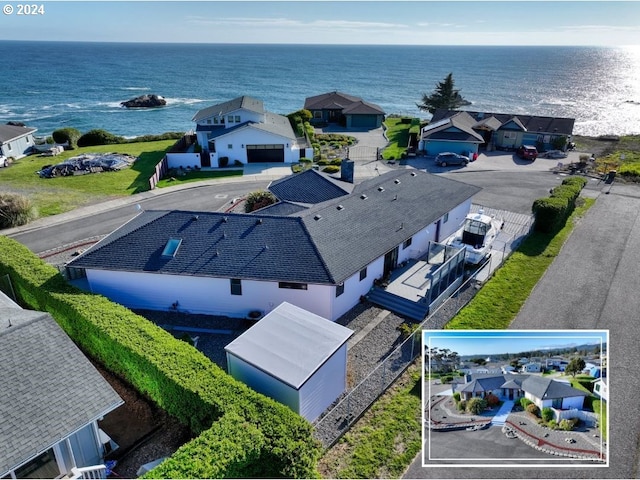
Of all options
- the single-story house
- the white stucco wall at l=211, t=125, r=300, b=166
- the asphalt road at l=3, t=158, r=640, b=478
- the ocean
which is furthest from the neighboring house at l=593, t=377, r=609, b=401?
the ocean

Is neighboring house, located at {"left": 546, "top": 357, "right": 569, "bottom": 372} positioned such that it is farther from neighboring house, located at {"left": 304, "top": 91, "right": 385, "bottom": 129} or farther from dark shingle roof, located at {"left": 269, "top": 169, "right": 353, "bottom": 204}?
neighboring house, located at {"left": 304, "top": 91, "right": 385, "bottom": 129}

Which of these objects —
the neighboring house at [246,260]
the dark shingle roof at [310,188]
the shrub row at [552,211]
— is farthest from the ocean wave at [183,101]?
the shrub row at [552,211]

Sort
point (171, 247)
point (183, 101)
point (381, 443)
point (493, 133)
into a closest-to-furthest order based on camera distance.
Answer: point (381, 443)
point (171, 247)
point (493, 133)
point (183, 101)

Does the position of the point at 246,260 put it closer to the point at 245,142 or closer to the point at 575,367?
the point at 575,367

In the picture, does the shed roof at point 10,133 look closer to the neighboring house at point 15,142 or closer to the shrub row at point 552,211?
the neighboring house at point 15,142

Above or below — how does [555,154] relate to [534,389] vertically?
below

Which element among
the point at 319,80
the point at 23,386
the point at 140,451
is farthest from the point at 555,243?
the point at 319,80

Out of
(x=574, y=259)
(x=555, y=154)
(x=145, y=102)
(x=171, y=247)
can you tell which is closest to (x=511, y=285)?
(x=574, y=259)
